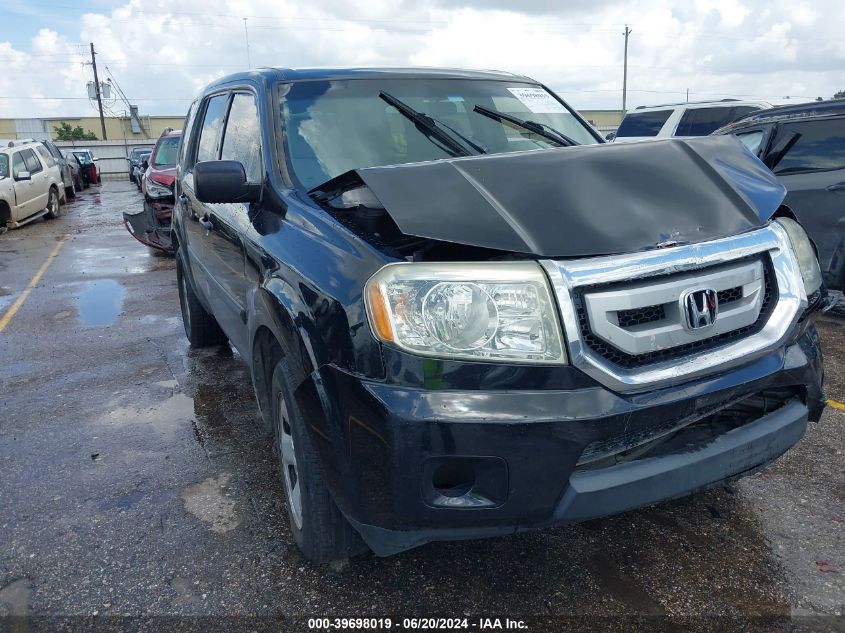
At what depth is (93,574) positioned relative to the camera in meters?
2.70

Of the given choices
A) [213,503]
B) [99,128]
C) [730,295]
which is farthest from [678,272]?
[99,128]

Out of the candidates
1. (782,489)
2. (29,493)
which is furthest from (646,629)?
(29,493)

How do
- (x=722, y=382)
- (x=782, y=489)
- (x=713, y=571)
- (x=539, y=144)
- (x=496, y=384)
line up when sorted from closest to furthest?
1. (x=496, y=384)
2. (x=722, y=382)
3. (x=713, y=571)
4. (x=782, y=489)
5. (x=539, y=144)

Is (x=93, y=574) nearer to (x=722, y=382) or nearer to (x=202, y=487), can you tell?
(x=202, y=487)

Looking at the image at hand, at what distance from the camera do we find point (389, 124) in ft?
10.7

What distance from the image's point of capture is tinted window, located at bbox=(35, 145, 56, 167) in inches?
664

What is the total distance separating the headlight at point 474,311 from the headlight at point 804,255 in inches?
44.6

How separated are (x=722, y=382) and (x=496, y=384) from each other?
2.52 feet

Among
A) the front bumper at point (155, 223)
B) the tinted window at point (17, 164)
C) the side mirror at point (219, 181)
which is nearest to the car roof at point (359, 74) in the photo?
the side mirror at point (219, 181)

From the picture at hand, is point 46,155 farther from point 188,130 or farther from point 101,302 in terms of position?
point 188,130

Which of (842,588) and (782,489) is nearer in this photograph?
(842,588)

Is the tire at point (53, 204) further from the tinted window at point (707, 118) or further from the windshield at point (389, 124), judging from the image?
the windshield at point (389, 124)

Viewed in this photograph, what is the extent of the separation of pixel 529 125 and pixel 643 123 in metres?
10.3

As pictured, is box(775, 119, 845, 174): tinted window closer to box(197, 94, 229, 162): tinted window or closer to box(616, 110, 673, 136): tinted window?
box(197, 94, 229, 162): tinted window
